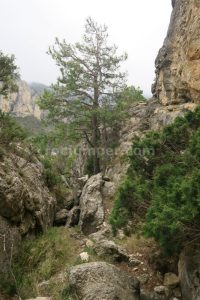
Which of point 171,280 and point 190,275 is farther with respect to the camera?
point 171,280

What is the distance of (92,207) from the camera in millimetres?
13773

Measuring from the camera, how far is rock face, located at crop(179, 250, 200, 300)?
6.35 m

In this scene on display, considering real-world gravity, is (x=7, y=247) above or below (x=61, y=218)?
above

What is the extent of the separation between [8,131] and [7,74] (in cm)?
384

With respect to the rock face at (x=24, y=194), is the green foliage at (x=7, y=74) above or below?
above

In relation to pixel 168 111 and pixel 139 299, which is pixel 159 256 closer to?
pixel 139 299

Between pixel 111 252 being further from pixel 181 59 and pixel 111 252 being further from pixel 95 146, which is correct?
pixel 181 59

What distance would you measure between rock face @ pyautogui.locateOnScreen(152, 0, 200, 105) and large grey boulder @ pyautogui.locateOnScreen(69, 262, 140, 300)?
10657mm

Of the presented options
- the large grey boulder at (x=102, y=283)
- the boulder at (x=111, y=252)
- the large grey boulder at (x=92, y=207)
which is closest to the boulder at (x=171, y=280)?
the large grey boulder at (x=102, y=283)

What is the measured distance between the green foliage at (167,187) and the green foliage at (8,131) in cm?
556

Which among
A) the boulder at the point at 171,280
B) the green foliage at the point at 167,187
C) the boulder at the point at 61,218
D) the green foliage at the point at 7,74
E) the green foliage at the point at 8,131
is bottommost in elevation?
the boulder at the point at 61,218

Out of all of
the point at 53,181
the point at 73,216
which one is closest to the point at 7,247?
the point at 73,216

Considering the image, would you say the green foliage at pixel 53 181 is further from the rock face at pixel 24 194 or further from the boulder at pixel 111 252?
the boulder at pixel 111 252

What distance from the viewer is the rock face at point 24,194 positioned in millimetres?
9922
